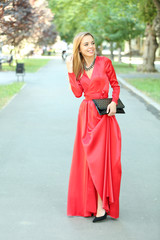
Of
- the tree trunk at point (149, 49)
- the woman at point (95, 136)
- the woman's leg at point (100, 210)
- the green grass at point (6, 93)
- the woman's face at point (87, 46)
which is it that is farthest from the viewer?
the tree trunk at point (149, 49)

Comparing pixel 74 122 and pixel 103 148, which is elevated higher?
pixel 103 148

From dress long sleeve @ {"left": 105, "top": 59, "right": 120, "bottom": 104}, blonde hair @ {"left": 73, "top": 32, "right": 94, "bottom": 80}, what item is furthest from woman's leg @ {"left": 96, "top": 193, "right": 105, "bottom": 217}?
blonde hair @ {"left": 73, "top": 32, "right": 94, "bottom": 80}

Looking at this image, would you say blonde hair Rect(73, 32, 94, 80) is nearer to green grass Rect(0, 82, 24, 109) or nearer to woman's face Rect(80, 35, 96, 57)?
woman's face Rect(80, 35, 96, 57)

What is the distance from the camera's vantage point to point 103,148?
462 centimetres

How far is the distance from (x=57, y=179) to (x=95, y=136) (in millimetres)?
1976

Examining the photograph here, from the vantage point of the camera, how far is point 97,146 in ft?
15.2

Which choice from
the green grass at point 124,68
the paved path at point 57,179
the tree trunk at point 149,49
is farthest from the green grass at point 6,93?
the green grass at point 124,68

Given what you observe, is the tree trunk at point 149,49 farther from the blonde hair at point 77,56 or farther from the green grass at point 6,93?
the blonde hair at point 77,56

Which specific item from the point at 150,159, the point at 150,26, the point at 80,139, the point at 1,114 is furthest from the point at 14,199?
the point at 150,26

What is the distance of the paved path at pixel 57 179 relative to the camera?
4.55 metres

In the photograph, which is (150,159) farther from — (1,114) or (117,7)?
(117,7)

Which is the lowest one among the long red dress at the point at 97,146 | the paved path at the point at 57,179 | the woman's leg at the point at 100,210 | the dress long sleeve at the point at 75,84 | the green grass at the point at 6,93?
the green grass at the point at 6,93

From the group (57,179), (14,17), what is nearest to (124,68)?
(14,17)

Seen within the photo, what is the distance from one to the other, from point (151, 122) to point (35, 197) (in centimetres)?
644
